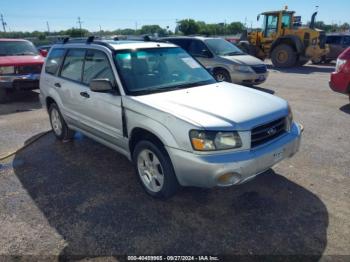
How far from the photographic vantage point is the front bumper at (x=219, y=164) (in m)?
2.83

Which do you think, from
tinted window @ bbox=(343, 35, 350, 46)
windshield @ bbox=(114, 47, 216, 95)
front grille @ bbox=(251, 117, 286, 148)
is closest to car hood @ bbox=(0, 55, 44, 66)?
windshield @ bbox=(114, 47, 216, 95)

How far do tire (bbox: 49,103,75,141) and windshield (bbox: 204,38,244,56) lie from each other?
19.2ft

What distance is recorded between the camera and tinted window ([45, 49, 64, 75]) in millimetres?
5121

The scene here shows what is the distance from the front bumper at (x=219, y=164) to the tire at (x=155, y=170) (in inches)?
→ 5.7

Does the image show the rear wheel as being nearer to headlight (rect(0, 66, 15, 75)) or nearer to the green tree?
headlight (rect(0, 66, 15, 75))

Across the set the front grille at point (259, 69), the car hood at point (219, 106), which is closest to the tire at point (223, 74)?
the front grille at point (259, 69)

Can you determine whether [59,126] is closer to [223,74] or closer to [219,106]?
[219,106]

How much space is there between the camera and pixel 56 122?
549cm

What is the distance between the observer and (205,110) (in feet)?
10.2

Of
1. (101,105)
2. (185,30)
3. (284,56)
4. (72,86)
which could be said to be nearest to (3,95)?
(72,86)

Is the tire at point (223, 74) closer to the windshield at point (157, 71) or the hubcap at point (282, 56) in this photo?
the windshield at point (157, 71)

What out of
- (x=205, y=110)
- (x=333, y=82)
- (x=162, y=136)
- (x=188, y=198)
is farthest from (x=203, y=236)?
(x=333, y=82)

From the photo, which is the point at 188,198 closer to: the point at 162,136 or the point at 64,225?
the point at 162,136

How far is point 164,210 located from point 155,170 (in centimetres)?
45
